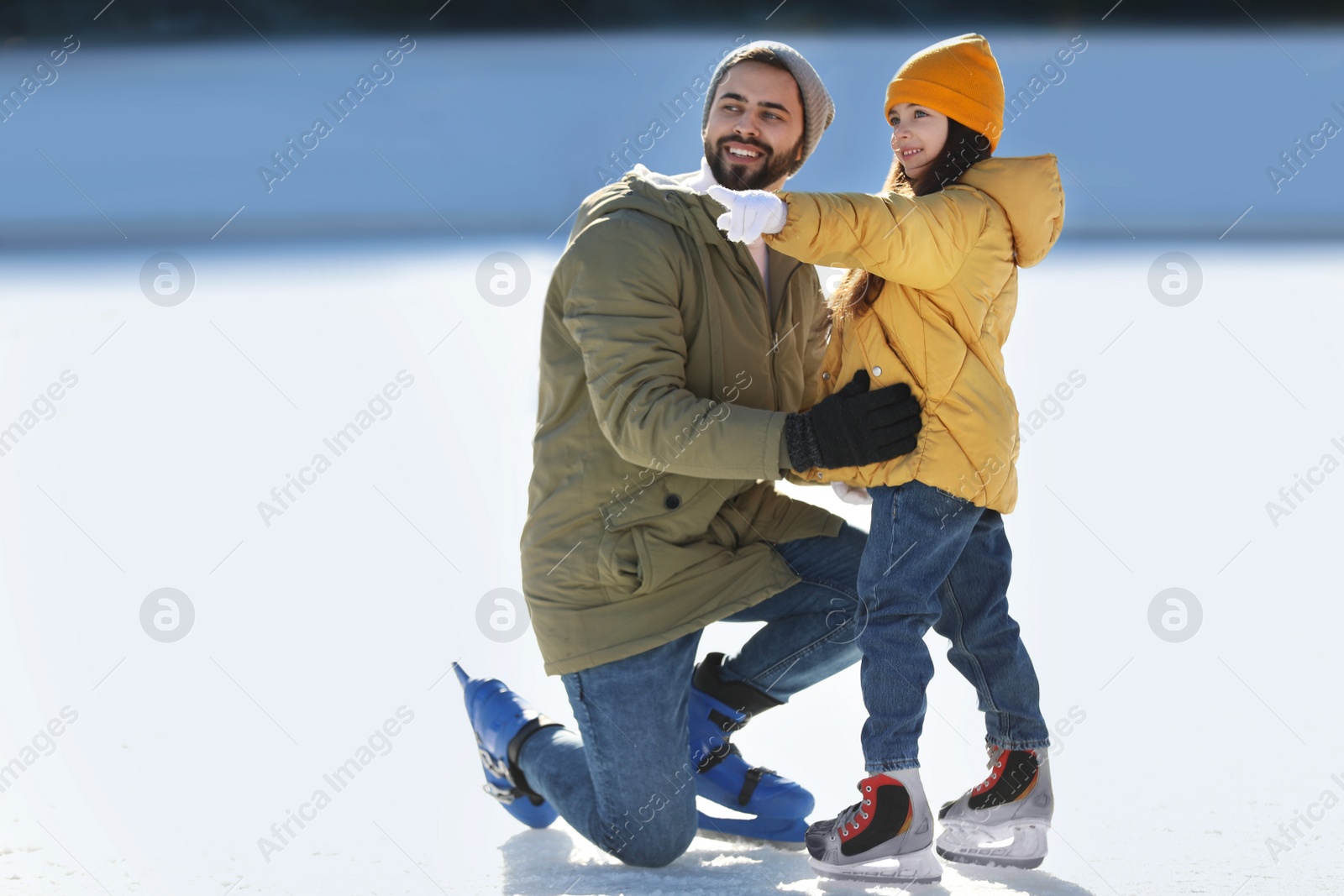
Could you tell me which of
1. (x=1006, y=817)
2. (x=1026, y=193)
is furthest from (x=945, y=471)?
(x=1006, y=817)

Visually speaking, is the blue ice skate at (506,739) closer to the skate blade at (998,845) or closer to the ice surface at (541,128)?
the skate blade at (998,845)

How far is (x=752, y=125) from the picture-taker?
6.89 feet

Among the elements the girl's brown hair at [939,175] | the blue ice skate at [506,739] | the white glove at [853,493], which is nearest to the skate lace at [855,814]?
the white glove at [853,493]

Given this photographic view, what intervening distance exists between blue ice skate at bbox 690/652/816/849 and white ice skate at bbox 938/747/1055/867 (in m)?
0.26

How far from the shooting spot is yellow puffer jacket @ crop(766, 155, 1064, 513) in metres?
1.82

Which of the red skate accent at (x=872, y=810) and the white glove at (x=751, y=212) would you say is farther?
the red skate accent at (x=872, y=810)

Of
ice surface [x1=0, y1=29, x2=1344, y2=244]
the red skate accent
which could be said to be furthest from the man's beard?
ice surface [x1=0, y1=29, x2=1344, y2=244]

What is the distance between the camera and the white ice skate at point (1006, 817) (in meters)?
1.92

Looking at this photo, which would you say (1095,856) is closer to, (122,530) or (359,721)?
(359,721)

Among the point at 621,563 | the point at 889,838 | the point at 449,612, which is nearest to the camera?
the point at 889,838

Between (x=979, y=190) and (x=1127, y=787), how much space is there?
3.32 feet

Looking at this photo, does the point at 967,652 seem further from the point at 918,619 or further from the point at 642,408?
the point at 642,408

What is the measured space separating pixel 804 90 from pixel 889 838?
113cm

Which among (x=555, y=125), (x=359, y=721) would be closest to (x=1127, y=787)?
(x=359, y=721)
